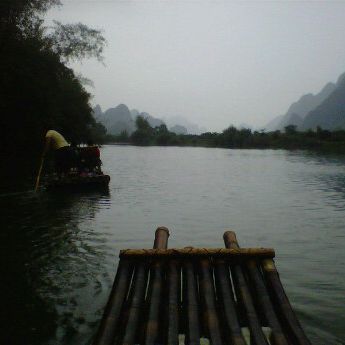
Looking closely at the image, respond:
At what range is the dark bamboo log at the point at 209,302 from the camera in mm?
2900

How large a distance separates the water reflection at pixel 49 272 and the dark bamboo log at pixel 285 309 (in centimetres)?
255

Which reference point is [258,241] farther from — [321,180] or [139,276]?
[321,180]

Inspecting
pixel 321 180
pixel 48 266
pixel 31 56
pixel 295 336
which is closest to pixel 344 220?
pixel 48 266

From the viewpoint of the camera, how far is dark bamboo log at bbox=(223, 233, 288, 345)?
9.27 ft

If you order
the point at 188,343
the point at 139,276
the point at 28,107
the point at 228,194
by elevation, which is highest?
Answer: the point at 28,107

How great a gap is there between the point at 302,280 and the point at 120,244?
4211mm

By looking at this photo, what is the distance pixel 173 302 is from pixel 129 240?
6224 mm

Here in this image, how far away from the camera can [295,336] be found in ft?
9.21

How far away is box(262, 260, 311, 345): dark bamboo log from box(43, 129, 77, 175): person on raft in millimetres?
14761

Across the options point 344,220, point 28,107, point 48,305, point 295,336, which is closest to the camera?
point 295,336

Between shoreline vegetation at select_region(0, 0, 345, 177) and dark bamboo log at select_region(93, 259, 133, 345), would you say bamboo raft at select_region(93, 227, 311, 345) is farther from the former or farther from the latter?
shoreline vegetation at select_region(0, 0, 345, 177)

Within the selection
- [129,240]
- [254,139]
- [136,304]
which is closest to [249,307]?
[136,304]

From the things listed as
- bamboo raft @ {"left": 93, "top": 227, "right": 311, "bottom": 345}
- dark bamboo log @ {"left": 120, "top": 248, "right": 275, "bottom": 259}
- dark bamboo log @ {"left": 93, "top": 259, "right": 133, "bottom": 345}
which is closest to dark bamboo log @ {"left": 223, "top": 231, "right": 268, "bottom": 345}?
bamboo raft @ {"left": 93, "top": 227, "right": 311, "bottom": 345}

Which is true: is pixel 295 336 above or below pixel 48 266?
above
